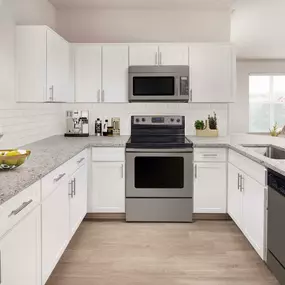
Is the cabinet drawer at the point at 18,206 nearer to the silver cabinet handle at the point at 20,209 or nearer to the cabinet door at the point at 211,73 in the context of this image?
the silver cabinet handle at the point at 20,209

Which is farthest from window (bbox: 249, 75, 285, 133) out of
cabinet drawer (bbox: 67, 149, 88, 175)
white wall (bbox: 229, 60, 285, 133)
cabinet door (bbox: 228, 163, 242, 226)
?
cabinet drawer (bbox: 67, 149, 88, 175)

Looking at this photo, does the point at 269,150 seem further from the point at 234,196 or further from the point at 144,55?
the point at 144,55

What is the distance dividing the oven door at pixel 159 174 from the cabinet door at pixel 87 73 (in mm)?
968

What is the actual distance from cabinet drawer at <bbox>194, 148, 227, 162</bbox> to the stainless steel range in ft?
0.29

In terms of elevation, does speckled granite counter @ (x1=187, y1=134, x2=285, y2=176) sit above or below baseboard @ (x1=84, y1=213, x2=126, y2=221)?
above

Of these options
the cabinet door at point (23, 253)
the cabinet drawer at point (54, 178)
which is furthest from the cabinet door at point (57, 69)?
the cabinet door at point (23, 253)

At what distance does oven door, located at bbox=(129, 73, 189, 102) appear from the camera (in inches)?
186

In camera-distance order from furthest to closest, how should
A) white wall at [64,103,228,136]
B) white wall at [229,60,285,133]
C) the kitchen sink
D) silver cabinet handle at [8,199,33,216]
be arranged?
1. white wall at [229,60,285,133]
2. white wall at [64,103,228,136]
3. the kitchen sink
4. silver cabinet handle at [8,199,33,216]

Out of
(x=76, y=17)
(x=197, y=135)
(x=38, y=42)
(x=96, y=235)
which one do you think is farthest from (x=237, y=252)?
(x=76, y=17)

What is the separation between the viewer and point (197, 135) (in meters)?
5.10

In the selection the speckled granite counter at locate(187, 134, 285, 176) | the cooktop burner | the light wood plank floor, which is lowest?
the light wood plank floor

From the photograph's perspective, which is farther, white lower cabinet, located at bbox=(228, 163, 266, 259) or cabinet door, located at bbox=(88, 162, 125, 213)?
cabinet door, located at bbox=(88, 162, 125, 213)

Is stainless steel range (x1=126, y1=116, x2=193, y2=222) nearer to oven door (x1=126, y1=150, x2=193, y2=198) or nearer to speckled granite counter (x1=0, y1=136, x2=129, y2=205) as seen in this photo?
oven door (x1=126, y1=150, x2=193, y2=198)

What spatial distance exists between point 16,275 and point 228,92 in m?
3.52
